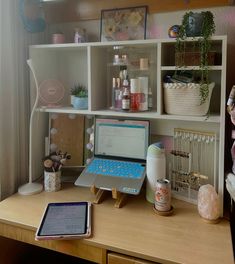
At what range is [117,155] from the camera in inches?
61.3

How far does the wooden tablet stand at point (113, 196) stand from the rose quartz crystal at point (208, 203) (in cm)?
36

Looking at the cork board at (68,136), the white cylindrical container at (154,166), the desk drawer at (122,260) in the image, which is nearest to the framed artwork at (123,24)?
the cork board at (68,136)

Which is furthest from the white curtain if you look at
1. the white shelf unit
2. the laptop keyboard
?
the laptop keyboard

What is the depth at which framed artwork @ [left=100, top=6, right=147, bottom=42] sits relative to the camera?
4.91 ft

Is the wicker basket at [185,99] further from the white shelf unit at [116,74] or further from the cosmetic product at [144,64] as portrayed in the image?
the cosmetic product at [144,64]

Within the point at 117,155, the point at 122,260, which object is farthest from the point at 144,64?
the point at 122,260

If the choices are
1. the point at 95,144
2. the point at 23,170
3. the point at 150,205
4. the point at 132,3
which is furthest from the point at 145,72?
the point at 23,170

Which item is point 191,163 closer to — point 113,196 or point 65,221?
point 113,196

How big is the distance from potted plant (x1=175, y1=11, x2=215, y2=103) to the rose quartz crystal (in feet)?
1.31

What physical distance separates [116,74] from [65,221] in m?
0.83

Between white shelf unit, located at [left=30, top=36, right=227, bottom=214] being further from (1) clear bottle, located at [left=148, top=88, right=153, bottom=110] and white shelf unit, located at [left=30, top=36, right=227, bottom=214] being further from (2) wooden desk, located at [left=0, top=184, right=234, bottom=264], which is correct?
(2) wooden desk, located at [left=0, top=184, right=234, bottom=264]

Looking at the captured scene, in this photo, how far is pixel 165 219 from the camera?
1229mm

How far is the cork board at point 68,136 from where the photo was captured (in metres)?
1.69

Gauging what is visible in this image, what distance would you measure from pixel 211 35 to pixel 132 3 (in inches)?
20.9
